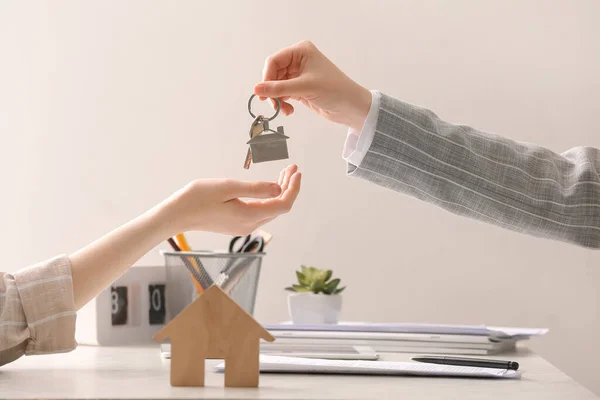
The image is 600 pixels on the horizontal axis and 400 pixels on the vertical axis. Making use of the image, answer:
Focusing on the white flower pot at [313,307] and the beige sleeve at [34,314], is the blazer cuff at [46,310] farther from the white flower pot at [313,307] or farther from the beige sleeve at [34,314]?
the white flower pot at [313,307]

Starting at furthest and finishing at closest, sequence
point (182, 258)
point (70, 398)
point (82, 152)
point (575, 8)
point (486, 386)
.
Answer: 1. point (82, 152)
2. point (575, 8)
3. point (182, 258)
4. point (486, 386)
5. point (70, 398)

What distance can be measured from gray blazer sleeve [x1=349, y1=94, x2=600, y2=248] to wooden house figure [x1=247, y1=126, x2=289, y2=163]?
0.11 m

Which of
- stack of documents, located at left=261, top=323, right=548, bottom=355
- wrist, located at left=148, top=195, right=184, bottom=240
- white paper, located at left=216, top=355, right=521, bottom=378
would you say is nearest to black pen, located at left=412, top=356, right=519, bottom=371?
white paper, located at left=216, top=355, right=521, bottom=378

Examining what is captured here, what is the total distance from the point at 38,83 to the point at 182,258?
901mm

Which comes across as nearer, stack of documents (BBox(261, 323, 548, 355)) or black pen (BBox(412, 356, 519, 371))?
black pen (BBox(412, 356, 519, 371))

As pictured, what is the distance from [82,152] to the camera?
202 cm

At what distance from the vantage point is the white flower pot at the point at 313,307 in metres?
1.47

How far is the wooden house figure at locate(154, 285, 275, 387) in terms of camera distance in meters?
0.76

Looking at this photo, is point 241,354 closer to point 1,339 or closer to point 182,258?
point 1,339

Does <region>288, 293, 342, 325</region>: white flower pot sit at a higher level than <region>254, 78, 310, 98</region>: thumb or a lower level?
lower

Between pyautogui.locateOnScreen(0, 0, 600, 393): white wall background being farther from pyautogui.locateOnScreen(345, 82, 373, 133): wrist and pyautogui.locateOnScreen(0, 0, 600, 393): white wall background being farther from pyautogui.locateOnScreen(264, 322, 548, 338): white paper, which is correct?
pyautogui.locateOnScreen(345, 82, 373, 133): wrist

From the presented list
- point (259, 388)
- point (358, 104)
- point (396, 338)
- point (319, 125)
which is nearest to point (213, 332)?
point (259, 388)

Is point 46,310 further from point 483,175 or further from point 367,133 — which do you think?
point 483,175

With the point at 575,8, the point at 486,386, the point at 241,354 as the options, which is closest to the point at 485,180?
the point at 486,386
